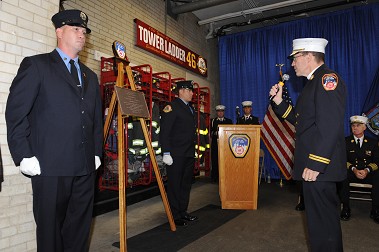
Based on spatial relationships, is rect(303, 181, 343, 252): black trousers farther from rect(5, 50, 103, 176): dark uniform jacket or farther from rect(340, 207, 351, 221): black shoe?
rect(340, 207, 351, 221): black shoe

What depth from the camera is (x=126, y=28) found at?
4.91 m

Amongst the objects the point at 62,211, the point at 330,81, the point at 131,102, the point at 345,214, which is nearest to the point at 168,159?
the point at 131,102

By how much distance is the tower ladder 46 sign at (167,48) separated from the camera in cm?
525

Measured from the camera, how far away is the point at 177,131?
3.37 metres

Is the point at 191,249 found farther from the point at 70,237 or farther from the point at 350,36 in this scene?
the point at 350,36

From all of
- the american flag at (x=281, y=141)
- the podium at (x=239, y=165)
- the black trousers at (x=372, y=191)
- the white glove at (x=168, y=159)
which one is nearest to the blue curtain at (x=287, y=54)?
the american flag at (x=281, y=141)

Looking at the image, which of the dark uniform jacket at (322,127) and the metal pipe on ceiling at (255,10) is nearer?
the dark uniform jacket at (322,127)

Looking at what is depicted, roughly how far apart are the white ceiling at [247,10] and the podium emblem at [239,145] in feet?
11.4

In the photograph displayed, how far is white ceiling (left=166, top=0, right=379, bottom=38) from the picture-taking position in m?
6.38

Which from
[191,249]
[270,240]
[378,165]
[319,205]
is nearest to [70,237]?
[191,249]

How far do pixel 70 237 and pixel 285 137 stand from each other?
4725mm

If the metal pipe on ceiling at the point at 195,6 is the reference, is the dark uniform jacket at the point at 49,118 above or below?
below

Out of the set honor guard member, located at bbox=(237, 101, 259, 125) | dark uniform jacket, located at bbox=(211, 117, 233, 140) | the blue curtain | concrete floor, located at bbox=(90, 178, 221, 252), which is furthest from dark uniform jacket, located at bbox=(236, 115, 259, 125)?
concrete floor, located at bbox=(90, 178, 221, 252)

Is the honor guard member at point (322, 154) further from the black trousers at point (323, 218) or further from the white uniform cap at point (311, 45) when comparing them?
the white uniform cap at point (311, 45)
